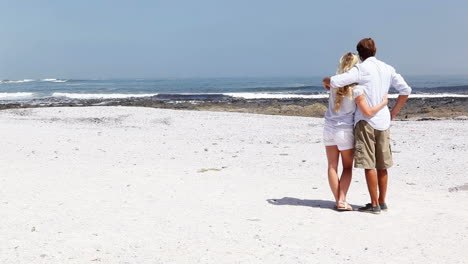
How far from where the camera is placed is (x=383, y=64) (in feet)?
18.0

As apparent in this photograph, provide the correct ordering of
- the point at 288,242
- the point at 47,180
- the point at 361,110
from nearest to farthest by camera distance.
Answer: the point at 288,242 < the point at 361,110 < the point at 47,180

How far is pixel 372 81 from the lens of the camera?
5379mm

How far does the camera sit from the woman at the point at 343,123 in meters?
5.37

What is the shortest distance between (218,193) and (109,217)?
1516 millimetres

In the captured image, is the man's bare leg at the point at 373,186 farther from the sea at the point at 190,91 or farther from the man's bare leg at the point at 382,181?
the sea at the point at 190,91

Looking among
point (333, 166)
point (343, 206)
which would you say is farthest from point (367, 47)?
point (343, 206)

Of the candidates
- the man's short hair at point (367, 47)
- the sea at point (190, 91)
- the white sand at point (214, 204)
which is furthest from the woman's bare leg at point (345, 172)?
the sea at point (190, 91)

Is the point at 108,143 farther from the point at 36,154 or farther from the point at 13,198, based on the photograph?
the point at 13,198

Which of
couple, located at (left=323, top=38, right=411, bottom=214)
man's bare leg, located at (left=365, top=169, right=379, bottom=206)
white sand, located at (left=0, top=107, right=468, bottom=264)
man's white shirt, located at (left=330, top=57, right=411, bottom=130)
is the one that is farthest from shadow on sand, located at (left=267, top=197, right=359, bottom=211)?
man's white shirt, located at (left=330, top=57, right=411, bottom=130)

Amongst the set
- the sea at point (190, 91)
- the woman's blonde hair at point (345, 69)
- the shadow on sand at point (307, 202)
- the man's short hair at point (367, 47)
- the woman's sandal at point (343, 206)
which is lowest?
the sea at point (190, 91)

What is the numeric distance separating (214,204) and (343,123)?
154 centimetres

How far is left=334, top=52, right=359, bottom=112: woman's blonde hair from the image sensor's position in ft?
17.7

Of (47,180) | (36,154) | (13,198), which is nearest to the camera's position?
(13,198)

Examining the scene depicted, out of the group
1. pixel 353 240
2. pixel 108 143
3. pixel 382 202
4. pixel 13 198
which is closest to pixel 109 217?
pixel 13 198
